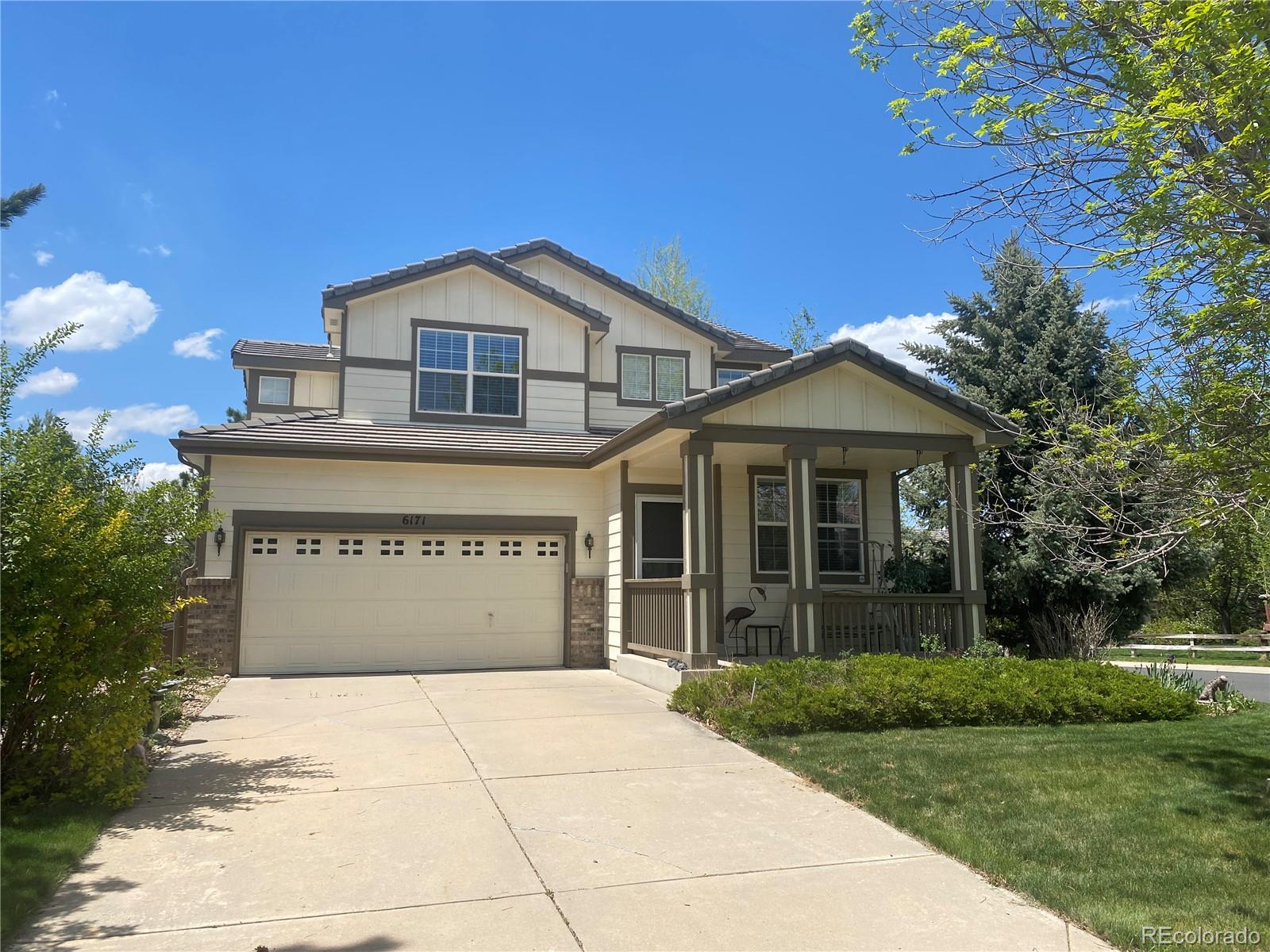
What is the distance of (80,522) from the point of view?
561cm

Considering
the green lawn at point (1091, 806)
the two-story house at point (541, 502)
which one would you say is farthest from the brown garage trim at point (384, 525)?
the green lawn at point (1091, 806)

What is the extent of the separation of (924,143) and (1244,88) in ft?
8.17

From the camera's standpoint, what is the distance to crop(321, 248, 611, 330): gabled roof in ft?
45.2

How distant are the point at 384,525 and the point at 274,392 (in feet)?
25.3

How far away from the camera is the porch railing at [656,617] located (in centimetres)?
1079

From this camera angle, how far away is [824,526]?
1364 cm

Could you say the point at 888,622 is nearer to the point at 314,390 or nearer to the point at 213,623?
the point at 213,623

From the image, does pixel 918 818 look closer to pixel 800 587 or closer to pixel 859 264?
pixel 800 587

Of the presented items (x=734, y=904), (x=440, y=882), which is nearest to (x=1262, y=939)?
(x=734, y=904)

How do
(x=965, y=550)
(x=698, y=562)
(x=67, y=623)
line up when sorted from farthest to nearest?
(x=965, y=550), (x=698, y=562), (x=67, y=623)

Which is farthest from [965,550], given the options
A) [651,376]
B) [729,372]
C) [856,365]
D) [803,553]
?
[729,372]

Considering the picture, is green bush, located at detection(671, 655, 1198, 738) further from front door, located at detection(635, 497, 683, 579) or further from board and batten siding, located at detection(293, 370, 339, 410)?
board and batten siding, located at detection(293, 370, 339, 410)

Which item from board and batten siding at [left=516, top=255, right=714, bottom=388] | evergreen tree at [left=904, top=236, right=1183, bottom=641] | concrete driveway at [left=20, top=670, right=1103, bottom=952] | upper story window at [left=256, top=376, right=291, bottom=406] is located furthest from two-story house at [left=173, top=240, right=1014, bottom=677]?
concrete driveway at [left=20, top=670, right=1103, bottom=952]

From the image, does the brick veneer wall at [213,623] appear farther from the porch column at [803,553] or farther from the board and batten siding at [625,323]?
the porch column at [803,553]
